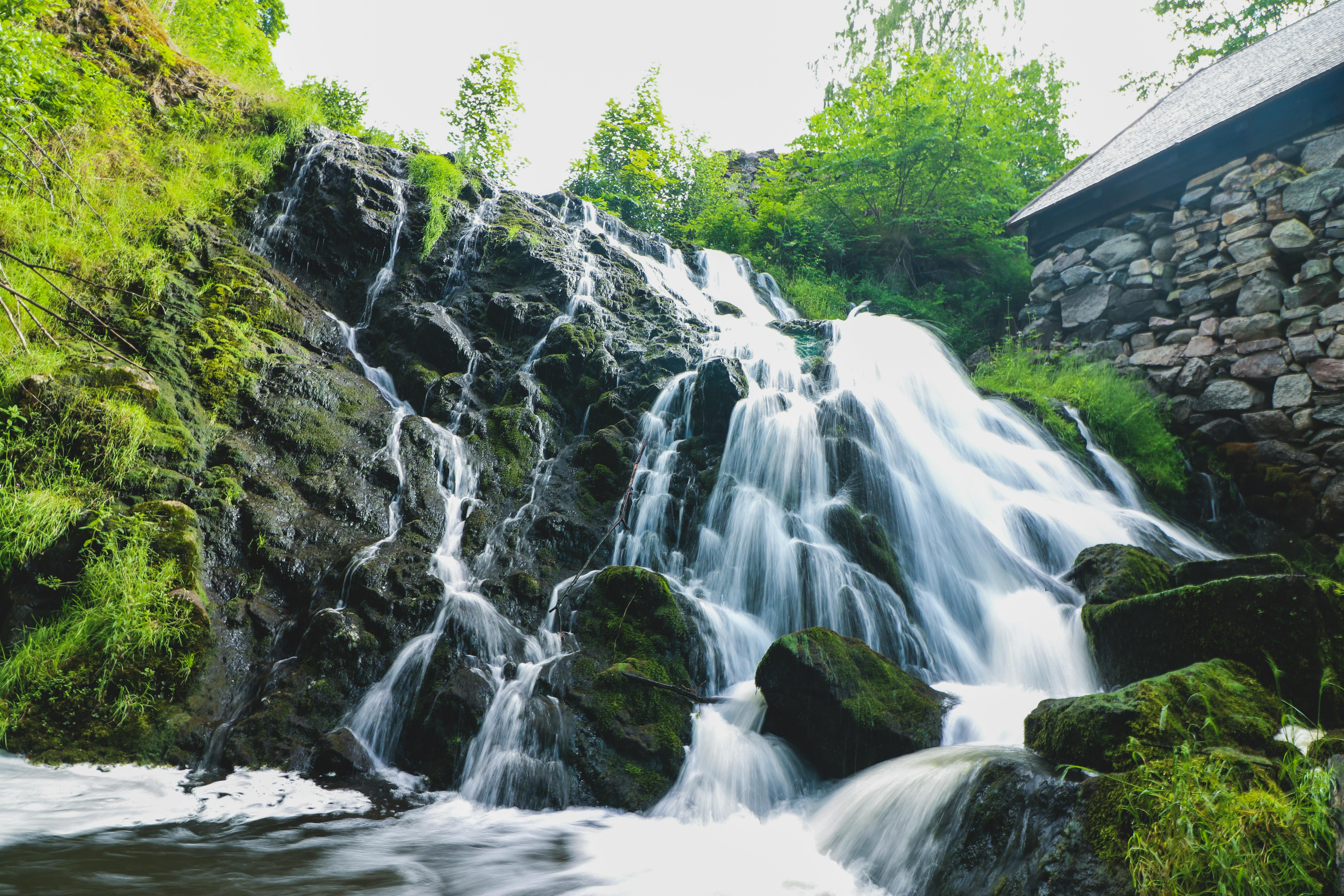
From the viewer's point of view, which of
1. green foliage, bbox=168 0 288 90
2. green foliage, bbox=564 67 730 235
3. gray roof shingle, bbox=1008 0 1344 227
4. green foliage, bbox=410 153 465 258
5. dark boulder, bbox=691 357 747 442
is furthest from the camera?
green foliage, bbox=564 67 730 235

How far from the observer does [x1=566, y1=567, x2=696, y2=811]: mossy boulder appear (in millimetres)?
3877

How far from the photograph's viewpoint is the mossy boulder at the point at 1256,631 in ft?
9.93

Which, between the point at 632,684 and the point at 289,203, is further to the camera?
the point at 289,203

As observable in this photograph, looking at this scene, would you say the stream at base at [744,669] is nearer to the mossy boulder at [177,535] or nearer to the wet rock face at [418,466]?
the wet rock face at [418,466]

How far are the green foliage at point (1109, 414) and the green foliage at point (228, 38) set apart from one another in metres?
12.4

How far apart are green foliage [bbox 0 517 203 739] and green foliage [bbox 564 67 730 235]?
45.4 ft

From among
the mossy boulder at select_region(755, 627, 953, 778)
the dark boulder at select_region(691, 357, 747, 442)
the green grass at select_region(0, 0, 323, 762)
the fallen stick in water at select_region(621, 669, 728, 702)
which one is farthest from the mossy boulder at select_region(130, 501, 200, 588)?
the dark boulder at select_region(691, 357, 747, 442)

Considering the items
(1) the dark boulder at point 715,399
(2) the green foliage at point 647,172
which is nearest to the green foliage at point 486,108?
(2) the green foliage at point 647,172

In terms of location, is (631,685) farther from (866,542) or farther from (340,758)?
(866,542)

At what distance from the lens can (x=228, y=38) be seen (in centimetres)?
1166

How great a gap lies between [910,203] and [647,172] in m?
7.16

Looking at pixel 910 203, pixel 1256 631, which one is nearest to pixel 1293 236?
pixel 910 203

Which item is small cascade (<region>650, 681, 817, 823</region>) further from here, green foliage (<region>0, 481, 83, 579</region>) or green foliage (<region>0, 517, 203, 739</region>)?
green foliage (<region>0, 481, 83, 579</region>)

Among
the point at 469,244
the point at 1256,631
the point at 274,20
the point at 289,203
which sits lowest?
the point at 1256,631
